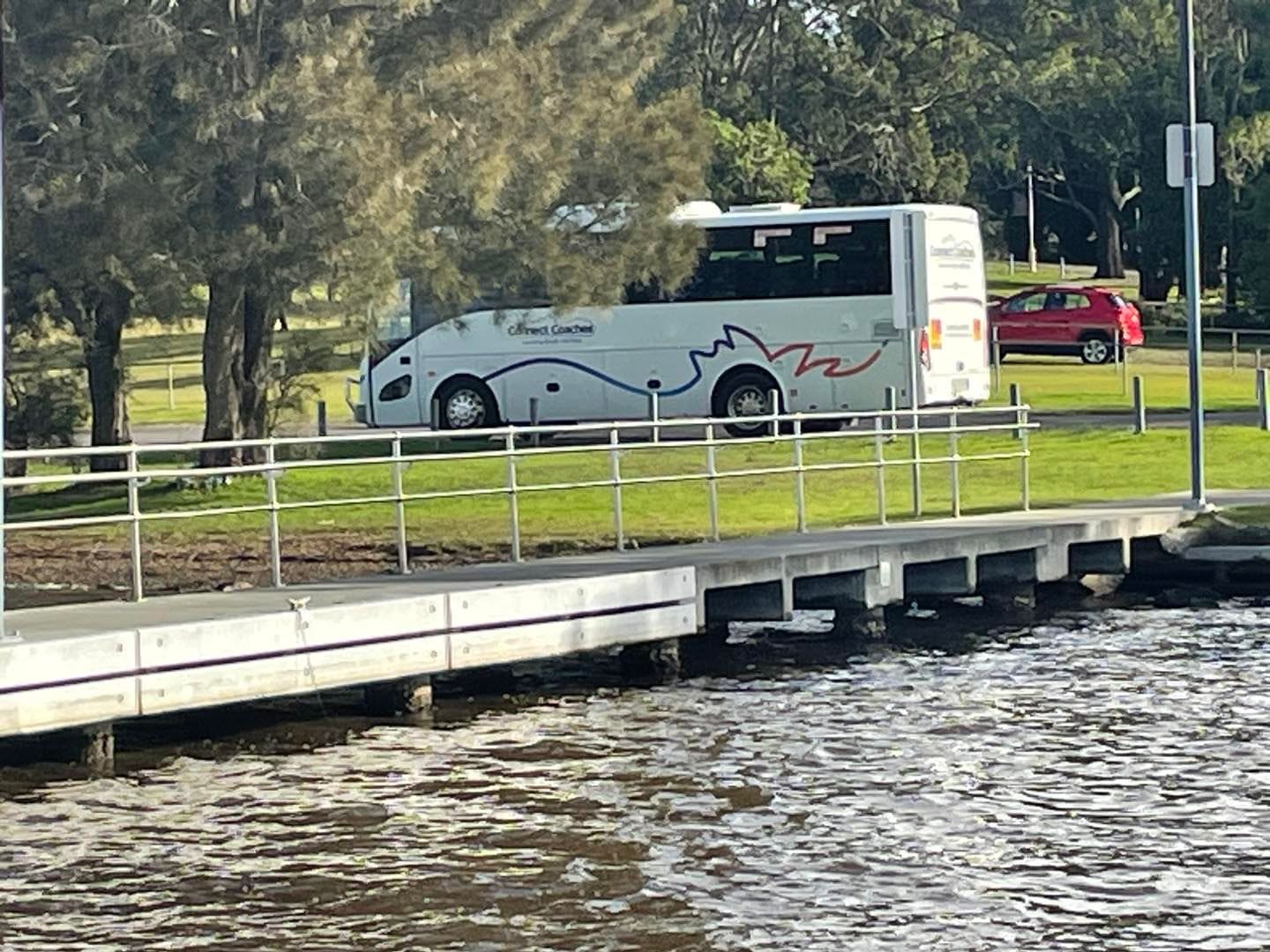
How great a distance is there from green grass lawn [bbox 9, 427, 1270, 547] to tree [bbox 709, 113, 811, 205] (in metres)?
28.6

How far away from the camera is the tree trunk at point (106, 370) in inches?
1396

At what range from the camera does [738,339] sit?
43438mm

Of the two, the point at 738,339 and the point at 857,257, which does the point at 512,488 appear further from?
the point at 738,339

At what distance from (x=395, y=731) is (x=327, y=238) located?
13.5 metres

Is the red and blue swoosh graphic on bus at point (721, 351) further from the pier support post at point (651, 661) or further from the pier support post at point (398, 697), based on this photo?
the pier support post at point (398, 697)

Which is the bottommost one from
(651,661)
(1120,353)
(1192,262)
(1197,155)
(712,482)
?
(651,661)

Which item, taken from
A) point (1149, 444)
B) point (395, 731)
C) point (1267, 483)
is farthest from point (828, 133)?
point (395, 731)

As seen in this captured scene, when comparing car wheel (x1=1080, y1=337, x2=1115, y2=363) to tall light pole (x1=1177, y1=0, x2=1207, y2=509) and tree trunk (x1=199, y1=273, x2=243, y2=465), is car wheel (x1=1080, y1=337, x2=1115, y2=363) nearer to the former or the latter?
tree trunk (x1=199, y1=273, x2=243, y2=465)

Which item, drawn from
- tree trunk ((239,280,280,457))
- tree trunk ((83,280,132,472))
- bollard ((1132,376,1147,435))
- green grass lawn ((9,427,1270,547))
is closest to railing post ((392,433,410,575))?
green grass lawn ((9,427,1270,547))

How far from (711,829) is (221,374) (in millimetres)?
→ 21216

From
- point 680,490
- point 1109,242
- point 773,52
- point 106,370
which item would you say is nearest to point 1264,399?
point 680,490

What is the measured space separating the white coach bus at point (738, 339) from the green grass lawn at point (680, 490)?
3.85 meters

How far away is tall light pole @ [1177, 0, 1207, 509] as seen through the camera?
88.4 ft

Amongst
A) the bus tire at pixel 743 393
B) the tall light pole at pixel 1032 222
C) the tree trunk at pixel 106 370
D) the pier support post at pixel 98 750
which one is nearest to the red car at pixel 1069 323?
the bus tire at pixel 743 393
